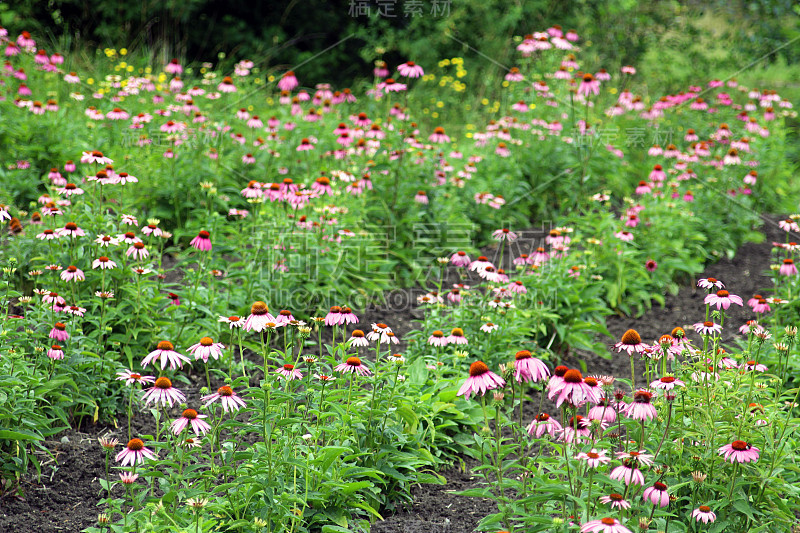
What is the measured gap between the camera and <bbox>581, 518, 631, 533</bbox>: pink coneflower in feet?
5.80

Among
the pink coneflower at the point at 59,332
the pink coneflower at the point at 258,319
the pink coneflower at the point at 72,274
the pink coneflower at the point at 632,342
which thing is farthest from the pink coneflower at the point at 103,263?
the pink coneflower at the point at 632,342

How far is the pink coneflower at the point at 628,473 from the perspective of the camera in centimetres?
190

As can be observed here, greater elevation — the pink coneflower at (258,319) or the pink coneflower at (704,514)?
the pink coneflower at (258,319)

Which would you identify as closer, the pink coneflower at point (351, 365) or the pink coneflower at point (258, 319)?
the pink coneflower at point (258, 319)

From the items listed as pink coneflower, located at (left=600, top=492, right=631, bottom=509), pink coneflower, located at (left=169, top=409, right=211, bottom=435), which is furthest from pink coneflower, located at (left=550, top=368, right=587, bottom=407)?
pink coneflower, located at (left=169, top=409, right=211, bottom=435)

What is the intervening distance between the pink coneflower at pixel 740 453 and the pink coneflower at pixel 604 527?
1.70 ft

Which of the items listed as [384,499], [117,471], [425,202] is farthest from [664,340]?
[425,202]

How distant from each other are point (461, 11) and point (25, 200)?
6037 millimetres

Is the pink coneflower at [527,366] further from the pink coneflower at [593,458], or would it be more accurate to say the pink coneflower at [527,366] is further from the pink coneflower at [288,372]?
the pink coneflower at [288,372]

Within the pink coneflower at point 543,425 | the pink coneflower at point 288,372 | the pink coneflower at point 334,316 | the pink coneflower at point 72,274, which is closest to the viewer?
the pink coneflower at point 543,425

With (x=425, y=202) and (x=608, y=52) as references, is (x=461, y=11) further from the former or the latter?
(x=425, y=202)

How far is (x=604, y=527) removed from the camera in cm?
177

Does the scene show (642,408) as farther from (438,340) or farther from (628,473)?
(438,340)

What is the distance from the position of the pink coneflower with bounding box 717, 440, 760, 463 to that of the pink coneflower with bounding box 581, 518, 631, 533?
1.70 feet
